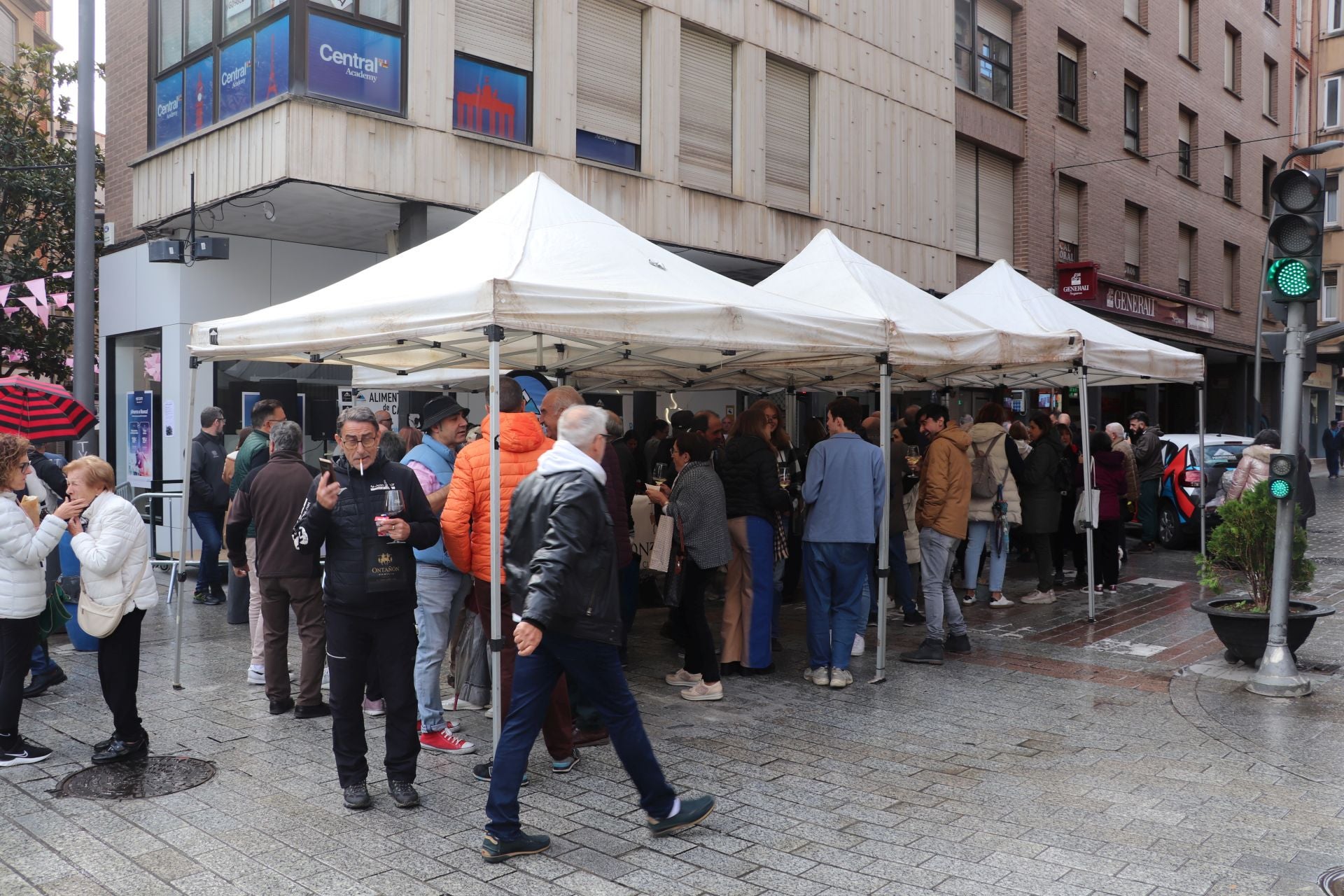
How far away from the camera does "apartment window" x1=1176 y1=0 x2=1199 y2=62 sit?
27.7 meters

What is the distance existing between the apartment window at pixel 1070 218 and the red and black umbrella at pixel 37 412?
63.9ft

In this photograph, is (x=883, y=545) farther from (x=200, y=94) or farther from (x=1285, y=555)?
(x=200, y=94)

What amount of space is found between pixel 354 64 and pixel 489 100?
1658 millimetres

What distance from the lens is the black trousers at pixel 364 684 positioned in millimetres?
4898

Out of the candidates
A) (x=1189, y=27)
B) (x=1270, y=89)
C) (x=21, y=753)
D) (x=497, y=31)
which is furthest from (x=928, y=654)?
(x=1270, y=89)

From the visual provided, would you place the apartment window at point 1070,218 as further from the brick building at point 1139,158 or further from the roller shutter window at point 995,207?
the roller shutter window at point 995,207

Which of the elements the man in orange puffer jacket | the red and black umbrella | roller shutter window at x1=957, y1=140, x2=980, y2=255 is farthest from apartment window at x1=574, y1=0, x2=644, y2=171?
the man in orange puffer jacket

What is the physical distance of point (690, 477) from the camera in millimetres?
7020

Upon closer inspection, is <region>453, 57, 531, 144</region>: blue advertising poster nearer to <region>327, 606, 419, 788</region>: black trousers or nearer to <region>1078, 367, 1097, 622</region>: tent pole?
<region>1078, 367, 1097, 622</region>: tent pole

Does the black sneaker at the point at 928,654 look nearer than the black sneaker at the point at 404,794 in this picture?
No

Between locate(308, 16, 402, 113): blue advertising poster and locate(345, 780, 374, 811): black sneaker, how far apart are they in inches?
320

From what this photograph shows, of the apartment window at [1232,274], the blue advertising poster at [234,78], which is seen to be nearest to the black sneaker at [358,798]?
the blue advertising poster at [234,78]

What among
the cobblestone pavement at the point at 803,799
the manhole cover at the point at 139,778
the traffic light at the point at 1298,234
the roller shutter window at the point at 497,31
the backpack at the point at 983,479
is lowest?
the manhole cover at the point at 139,778

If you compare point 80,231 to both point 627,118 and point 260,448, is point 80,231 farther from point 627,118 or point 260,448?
point 627,118
